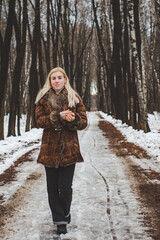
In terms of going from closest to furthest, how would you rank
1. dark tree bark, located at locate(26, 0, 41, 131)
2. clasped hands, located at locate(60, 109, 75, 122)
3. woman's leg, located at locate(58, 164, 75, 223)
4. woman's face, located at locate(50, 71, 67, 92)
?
clasped hands, located at locate(60, 109, 75, 122) → woman's leg, located at locate(58, 164, 75, 223) → woman's face, located at locate(50, 71, 67, 92) → dark tree bark, located at locate(26, 0, 41, 131)

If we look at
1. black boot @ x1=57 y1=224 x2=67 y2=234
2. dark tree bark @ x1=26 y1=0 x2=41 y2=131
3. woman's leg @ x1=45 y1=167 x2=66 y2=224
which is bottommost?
black boot @ x1=57 y1=224 x2=67 y2=234

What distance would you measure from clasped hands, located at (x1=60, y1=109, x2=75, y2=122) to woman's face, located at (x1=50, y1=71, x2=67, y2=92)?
1.29 ft

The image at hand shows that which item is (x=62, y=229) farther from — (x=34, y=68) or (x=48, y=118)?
(x=34, y=68)

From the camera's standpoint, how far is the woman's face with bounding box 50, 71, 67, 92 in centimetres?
326

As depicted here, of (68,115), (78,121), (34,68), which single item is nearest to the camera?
(68,115)

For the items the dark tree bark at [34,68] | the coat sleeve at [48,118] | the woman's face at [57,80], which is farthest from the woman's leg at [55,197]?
the dark tree bark at [34,68]

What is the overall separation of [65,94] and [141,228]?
1.78m

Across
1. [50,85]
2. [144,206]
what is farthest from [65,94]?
[144,206]

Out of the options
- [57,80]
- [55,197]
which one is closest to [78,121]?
[57,80]

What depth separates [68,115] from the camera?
3.00 m

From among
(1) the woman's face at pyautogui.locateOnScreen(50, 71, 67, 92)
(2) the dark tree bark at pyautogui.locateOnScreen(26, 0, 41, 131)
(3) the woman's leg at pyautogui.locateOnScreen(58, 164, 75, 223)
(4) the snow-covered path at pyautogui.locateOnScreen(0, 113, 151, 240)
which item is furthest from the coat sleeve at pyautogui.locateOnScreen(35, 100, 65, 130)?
(2) the dark tree bark at pyautogui.locateOnScreen(26, 0, 41, 131)

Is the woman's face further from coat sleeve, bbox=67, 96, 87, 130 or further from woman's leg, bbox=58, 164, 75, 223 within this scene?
woman's leg, bbox=58, 164, 75, 223

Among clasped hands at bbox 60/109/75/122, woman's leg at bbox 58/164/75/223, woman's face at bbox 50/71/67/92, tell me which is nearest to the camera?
clasped hands at bbox 60/109/75/122

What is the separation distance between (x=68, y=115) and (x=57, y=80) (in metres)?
0.49
